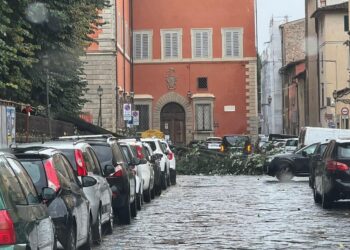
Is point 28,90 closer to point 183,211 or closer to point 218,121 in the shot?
point 183,211

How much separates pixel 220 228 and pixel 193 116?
5474 cm

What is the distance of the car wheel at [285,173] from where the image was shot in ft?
120

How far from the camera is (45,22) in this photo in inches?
1110

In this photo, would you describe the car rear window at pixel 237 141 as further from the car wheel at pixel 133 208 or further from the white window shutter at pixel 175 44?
the car wheel at pixel 133 208

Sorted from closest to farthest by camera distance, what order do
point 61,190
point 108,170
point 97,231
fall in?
1. point 61,190
2. point 97,231
3. point 108,170

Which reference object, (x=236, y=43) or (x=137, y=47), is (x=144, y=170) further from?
(x=137, y=47)

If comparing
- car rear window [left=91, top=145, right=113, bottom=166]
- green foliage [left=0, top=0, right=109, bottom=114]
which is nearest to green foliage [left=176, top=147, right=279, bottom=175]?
green foliage [left=0, top=0, right=109, bottom=114]

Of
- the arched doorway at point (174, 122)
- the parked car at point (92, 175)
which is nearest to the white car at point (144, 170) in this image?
the parked car at point (92, 175)

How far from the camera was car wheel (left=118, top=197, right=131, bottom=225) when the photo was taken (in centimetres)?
1808

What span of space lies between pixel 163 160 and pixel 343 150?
38.6ft

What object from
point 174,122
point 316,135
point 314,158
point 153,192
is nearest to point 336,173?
point 314,158

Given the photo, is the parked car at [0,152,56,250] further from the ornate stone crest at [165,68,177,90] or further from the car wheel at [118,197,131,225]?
the ornate stone crest at [165,68,177,90]

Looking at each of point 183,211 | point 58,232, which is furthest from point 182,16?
point 58,232

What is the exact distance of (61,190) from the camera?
36.5ft
